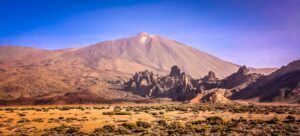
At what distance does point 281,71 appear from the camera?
413 ft

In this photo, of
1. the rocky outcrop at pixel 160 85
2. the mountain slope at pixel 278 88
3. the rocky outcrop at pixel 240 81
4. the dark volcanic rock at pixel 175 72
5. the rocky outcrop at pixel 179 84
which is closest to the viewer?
the mountain slope at pixel 278 88

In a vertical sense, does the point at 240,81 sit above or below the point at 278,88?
above

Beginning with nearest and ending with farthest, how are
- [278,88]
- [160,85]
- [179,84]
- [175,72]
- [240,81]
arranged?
[278,88], [179,84], [240,81], [160,85], [175,72]

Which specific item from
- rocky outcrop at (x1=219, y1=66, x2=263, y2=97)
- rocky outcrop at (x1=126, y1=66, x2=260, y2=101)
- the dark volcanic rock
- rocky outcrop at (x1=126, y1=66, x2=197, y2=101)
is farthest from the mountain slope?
the dark volcanic rock

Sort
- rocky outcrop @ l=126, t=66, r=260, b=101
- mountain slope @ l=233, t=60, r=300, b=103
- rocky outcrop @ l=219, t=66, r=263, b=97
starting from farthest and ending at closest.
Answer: rocky outcrop @ l=126, t=66, r=260, b=101 → rocky outcrop @ l=219, t=66, r=263, b=97 → mountain slope @ l=233, t=60, r=300, b=103

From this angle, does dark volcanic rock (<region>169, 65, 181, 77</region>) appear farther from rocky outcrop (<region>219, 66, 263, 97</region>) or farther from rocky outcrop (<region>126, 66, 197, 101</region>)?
rocky outcrop (<region>219, 66, 263, 97</region>)

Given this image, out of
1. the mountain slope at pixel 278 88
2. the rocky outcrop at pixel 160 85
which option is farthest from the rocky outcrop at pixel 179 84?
the mountain slope at pixel 278 88

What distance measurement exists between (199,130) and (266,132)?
5.73 meters

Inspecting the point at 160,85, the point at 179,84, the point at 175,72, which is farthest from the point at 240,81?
the point at 175,72

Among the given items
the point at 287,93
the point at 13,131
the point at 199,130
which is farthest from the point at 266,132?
the point at 287,93

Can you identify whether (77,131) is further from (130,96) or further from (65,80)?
(65,80)

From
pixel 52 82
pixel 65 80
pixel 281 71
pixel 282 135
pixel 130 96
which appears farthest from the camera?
pixel 65 80

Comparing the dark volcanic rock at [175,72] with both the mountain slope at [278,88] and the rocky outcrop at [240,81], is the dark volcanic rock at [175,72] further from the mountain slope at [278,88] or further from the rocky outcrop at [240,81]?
the mountain slope at [278,88]

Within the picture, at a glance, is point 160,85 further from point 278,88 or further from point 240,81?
point 278,88
